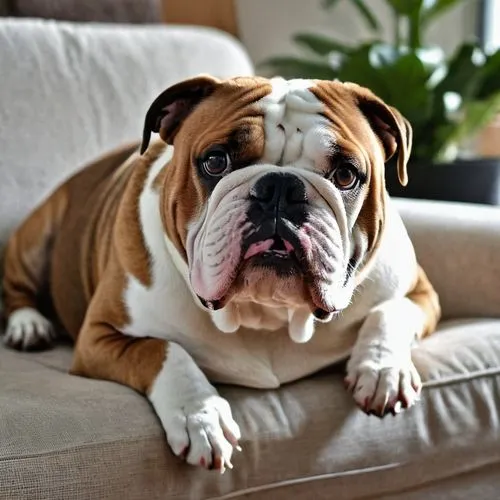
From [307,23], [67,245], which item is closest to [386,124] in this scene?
[67,245]

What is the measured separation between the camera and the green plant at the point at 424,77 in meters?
2.17

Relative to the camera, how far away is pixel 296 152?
1290mm

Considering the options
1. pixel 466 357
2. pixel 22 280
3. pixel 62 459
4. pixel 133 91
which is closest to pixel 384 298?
pixel 466 357

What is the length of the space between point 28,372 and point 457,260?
2.66ft

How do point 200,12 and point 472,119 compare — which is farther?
point 200,12

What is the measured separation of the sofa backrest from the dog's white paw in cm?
26

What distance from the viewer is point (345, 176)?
130 centimetres

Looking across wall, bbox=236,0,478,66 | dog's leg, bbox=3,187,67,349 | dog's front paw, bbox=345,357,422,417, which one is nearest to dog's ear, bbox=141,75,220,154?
dog's front paw, bbox=345,357,422,417

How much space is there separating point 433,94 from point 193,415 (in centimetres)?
130

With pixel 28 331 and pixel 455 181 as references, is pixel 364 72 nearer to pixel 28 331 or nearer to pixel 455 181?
pixel 455 181

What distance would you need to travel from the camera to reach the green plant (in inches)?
85.4

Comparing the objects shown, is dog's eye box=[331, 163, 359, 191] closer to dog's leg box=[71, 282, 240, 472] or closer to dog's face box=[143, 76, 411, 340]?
dog's face box=[143, 76, 411, 340]

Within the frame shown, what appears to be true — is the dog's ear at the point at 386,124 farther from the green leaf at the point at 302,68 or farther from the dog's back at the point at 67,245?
the green leaf at the point at 302,68

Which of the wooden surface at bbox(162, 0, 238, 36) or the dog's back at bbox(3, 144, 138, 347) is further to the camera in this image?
the wooden surface at bbox(162, 0, 238, 36)
